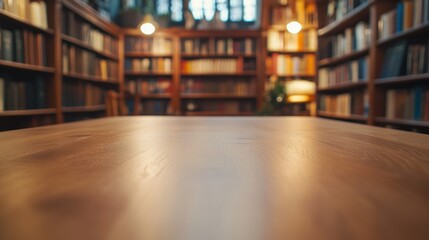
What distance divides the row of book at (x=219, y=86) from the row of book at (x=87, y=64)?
104 cm

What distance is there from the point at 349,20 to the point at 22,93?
2.89 metres

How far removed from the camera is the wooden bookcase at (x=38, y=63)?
8.38 ft

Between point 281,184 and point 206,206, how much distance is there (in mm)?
98

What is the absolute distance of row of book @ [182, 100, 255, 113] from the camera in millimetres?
5164

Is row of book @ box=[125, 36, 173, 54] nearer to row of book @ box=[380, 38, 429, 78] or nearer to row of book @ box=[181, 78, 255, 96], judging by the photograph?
row of book @ box=[181, 78, 255, 96]

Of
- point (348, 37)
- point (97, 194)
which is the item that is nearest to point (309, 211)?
point (97, 194)

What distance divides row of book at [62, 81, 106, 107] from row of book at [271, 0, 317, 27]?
2530mm

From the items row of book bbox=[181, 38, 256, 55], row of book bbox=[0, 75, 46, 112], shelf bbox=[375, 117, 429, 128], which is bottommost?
shelf bbox=[375, 117, 429, 128]

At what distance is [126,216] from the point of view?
9.4 inches

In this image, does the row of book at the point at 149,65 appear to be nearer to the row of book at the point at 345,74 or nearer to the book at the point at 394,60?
the row of book at the point at 345,74

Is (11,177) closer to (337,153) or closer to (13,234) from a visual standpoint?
(13,234)

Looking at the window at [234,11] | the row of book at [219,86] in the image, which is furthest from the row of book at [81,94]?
the window at [234,11]

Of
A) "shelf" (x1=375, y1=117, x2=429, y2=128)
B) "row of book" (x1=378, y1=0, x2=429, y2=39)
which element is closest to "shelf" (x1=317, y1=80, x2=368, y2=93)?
"shelf" (x1=375, y1=117, x2=429, y2=128)

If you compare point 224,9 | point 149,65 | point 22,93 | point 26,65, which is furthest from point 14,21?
point 224,9
